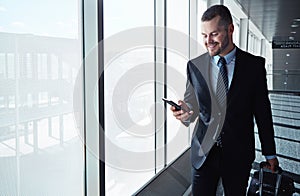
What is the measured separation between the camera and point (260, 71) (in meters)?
1.43

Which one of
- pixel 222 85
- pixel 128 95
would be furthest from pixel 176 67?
pixel 222 85

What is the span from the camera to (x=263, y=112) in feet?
4.79

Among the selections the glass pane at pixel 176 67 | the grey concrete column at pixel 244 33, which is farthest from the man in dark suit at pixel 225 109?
the grey concrete column at pixel 244 33

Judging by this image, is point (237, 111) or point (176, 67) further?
point (176, 67)

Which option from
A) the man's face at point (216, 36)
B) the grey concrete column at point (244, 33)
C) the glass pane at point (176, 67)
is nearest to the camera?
the man's face at point (216, 36)

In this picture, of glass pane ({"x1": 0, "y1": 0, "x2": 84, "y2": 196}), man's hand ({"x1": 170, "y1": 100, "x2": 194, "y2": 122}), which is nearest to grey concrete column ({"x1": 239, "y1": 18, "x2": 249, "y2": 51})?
man's hand ({"x1": 170, "y1": 100, "x2": 194, "y2": 122})

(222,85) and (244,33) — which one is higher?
(244,33)

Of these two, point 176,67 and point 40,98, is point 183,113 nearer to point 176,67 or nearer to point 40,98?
point 40,98

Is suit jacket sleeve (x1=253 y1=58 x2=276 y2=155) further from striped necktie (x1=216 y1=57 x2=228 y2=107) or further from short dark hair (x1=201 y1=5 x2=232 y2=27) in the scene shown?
short dark hair (x1=201 y1=5 x2=232 y2=27)

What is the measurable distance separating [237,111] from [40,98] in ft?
3.02

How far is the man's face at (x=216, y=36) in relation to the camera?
1393 mm

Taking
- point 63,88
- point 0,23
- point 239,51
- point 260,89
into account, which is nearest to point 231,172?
point 260,89

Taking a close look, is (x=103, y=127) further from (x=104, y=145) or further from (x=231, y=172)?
(x=231, y=172)

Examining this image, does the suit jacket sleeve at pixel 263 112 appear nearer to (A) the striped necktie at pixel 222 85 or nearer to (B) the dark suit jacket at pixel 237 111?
(B) the dark suit jacket at pixel 237 111
